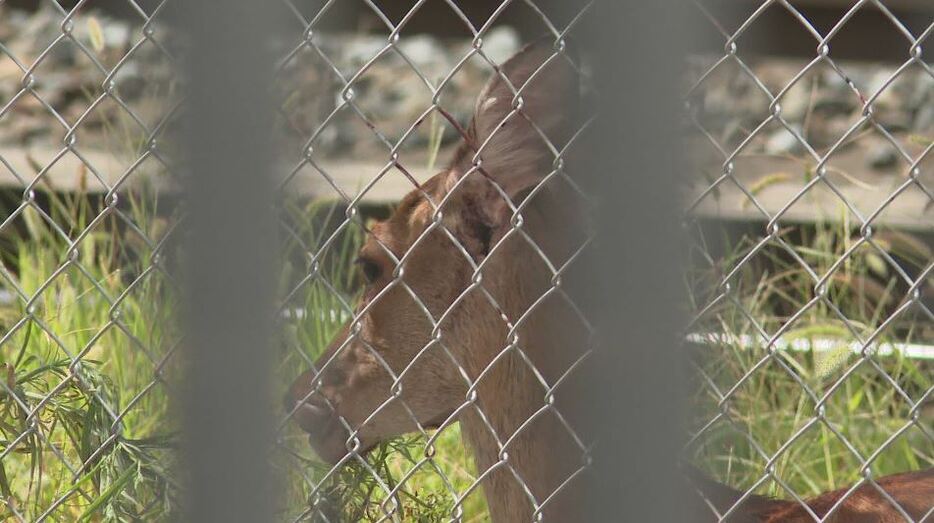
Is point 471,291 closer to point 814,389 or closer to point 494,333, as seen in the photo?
point 494,333

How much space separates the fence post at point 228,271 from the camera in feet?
5.19

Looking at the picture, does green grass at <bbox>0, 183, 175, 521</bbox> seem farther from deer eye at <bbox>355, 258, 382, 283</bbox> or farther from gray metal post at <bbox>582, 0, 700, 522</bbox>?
gray metal post at <bbox>582, 0, 700, 522</bbox>

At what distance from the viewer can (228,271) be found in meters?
1.65

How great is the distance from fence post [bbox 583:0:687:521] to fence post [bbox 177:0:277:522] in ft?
1.25

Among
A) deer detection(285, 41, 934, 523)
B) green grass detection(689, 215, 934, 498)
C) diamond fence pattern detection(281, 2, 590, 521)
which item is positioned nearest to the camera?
diamond fence pattern detection(281, 2, 590, 521)

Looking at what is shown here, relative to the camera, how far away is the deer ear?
3271mm

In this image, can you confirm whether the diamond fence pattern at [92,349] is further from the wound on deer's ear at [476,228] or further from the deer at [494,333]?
the wound on deer's ear at [476,228]

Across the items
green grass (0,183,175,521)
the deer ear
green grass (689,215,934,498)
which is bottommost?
green grass (689,215,934,498)

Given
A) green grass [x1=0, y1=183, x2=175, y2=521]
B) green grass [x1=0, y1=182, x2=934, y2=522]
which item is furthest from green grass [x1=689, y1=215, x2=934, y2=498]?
green grass [x1=0, y1=183, x2=175, y2=521]

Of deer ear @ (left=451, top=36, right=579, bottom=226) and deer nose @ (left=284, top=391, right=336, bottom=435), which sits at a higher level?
deer ear @ (left=451, top=36, right=579, bottom=226)

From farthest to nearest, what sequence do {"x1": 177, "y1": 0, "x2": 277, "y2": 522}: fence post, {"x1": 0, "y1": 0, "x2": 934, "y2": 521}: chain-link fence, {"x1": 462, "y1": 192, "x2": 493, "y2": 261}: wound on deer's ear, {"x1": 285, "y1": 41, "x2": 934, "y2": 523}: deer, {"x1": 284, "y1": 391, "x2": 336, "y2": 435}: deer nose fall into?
{"x1": 284, "y1": 391, "x2": 336, "y2": 435}: deer nose → {"x1": 462, "y1": 192, "x2": 493, "y2": 261}: wound on deer's ear → {"x1": 285, "y1": 41, "x2": 934, "y2": 523}: deer → {"x1": 0, "y1": 0, "x2": 934, "y2": 521}: chain-link fence → {"x1": 177, "y1": 0, "x2": 277, "y2": 522}: fence post

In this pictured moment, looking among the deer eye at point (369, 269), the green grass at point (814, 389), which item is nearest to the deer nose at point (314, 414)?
the deer eye at point (369, 269)

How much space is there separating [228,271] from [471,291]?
2.02 metres

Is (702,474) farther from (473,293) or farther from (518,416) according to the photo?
(473,293)
